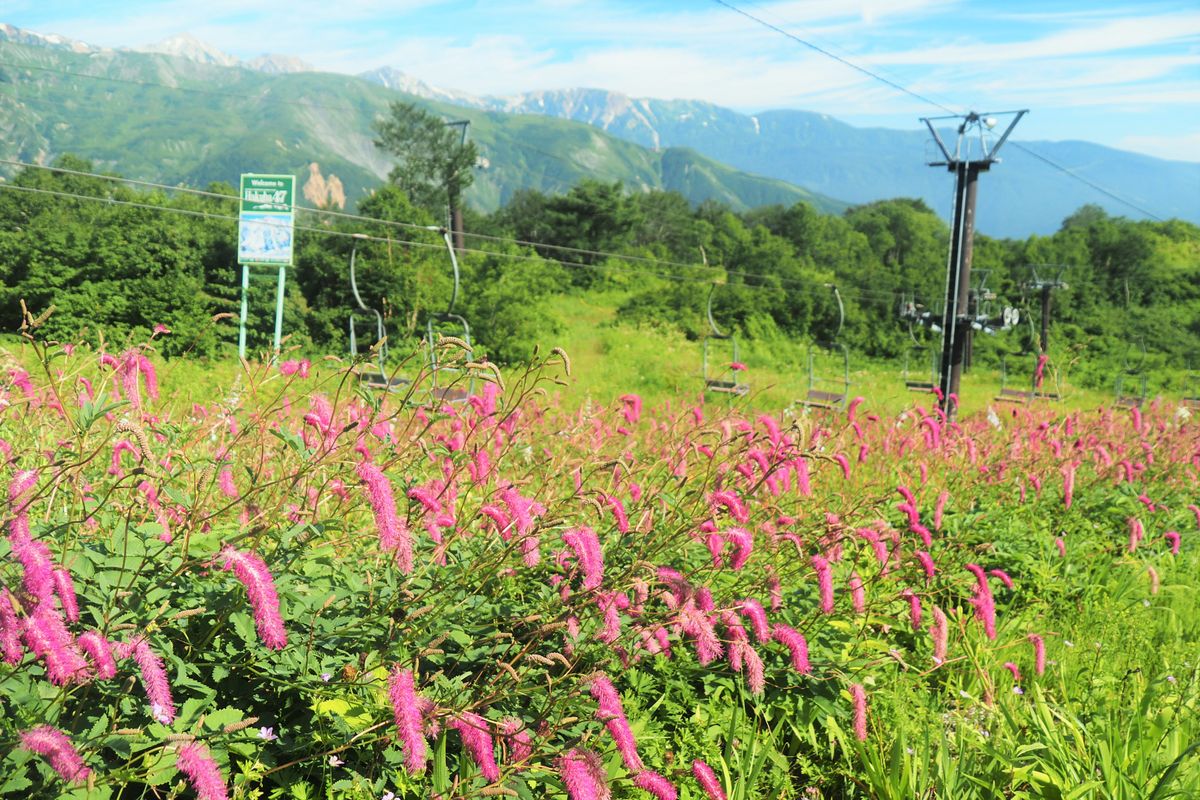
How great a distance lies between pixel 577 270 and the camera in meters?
32.7

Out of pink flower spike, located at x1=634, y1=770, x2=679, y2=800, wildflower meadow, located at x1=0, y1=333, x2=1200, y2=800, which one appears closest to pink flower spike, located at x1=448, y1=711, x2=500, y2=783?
wildflower meadow, located at x1=0, y1=333, x2=1200, y2=800

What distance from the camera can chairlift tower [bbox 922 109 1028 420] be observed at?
52.5 feet

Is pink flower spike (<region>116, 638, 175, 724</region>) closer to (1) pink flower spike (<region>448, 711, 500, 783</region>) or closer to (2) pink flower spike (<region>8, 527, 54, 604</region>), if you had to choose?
(2) pink flower spike (<region>8, 527, 54, 604</region>)

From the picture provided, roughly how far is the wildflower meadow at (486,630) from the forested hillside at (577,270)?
599 mm

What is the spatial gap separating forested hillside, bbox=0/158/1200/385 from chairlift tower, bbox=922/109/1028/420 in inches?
91.1

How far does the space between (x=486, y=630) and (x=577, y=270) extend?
31060 millimetres

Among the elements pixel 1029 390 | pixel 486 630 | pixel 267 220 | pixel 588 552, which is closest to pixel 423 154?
pixel 267 220

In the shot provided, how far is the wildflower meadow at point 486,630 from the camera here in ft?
4.82

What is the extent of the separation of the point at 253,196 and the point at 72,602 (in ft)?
40.2

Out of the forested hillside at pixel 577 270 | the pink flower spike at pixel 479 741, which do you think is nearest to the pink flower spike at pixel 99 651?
the pink flower spike at pixel 479 741

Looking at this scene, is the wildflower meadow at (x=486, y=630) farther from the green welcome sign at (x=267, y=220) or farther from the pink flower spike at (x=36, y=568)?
the green welcome sign at (x=267, y=220)

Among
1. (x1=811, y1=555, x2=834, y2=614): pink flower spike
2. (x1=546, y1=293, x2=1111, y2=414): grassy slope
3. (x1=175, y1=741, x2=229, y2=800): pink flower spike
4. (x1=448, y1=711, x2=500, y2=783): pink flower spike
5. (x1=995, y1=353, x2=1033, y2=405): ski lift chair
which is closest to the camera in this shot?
(x1=175, y1=741, x2=229, y2=800): pink flower spike

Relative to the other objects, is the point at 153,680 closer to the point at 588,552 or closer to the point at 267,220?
the point at 588,552

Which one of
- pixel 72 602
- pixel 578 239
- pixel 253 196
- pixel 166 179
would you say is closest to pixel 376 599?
pixel 72 602
